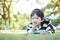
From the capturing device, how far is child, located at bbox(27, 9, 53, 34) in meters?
0.95

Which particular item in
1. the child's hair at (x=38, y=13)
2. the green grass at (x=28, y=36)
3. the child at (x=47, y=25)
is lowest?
the green grass at (x=28, y=36)

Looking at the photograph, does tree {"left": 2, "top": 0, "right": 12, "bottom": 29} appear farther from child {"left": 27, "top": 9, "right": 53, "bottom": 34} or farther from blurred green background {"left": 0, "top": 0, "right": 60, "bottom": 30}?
child {"left": 27, "top": 9, "right": 53, "bottom": 34}

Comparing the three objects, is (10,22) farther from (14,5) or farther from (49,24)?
(49,24)

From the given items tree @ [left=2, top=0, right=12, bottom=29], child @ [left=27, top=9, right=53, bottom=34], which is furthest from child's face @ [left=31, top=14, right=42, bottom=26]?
tree @ [left=2, top=0, right=12, bottom=29]

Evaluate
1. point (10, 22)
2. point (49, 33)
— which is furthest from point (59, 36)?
point (10, 22)

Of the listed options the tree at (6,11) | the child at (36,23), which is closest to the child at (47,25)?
the child at (36,23)

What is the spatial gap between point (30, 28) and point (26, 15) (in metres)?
0.09

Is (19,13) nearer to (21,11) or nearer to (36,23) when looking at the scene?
(21,11)

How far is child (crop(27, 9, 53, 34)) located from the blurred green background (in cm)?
3

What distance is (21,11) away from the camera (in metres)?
0.98

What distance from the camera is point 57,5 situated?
0.97m

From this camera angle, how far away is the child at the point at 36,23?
3.11 ft

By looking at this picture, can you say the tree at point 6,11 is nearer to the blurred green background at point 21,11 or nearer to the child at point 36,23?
the blurred green background at point 21,11

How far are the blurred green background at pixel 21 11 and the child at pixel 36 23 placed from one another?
0.03 meters
